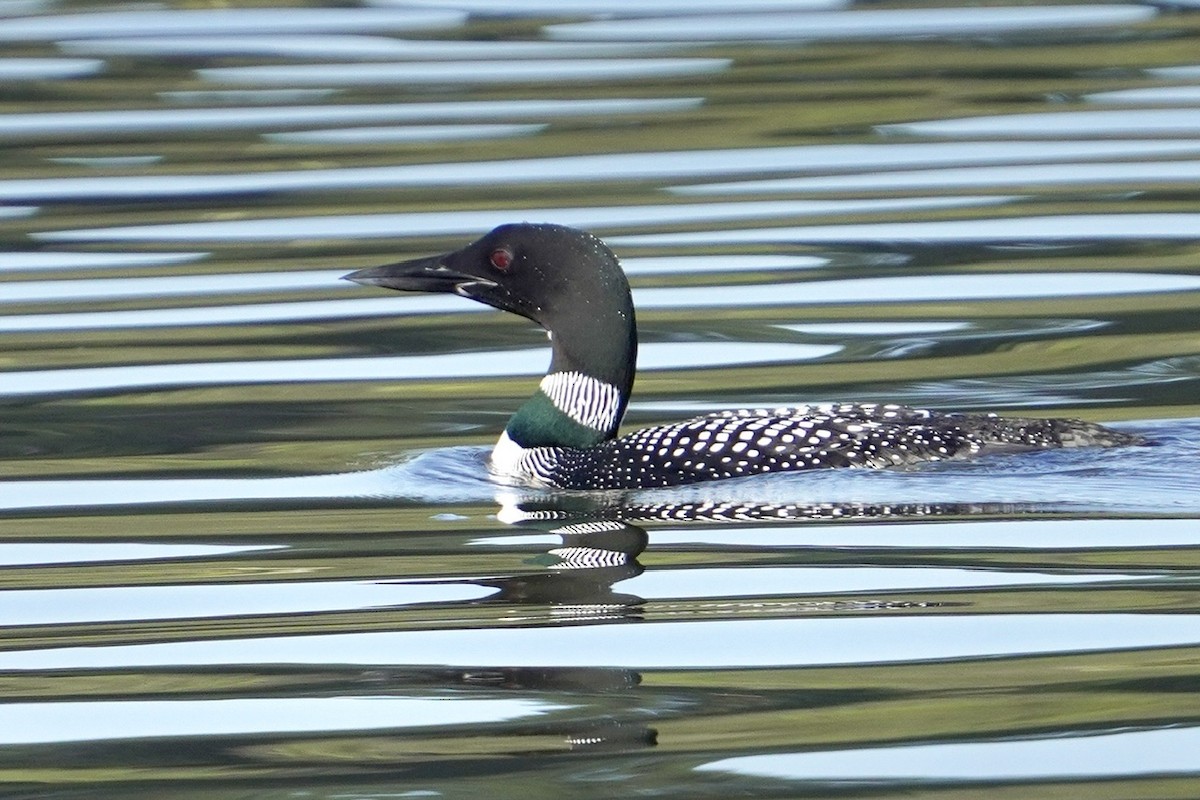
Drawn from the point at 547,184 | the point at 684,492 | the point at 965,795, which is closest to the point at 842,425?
the point at 684,492

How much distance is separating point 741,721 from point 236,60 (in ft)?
34.7

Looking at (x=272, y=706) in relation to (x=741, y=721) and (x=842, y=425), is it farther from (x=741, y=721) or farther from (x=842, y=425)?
(x=842, y=425)

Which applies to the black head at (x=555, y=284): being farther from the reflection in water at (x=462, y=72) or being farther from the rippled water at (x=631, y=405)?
the reflection in water at (x=462, y=72)

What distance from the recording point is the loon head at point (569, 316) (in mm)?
6652

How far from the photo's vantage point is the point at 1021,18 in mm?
14922

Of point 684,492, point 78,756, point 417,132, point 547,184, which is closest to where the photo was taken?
point 78,756

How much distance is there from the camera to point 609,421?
6.71 meters

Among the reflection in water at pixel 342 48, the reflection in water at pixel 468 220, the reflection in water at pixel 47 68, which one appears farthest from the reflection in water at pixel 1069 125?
the reflection in water at pixel 47 68

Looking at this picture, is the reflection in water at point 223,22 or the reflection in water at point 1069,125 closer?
the reflection in water at point 1069,125

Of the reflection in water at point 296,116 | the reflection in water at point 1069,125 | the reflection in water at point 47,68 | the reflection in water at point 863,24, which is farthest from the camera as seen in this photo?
the reflection in water at point 863,24

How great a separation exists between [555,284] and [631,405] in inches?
32.9

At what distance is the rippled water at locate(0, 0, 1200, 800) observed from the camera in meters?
4.14

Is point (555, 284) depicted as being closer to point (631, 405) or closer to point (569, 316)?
point (569, 316)

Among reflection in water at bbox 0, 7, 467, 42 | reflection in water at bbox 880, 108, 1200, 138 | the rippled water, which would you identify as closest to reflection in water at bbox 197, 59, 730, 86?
the rippled water
